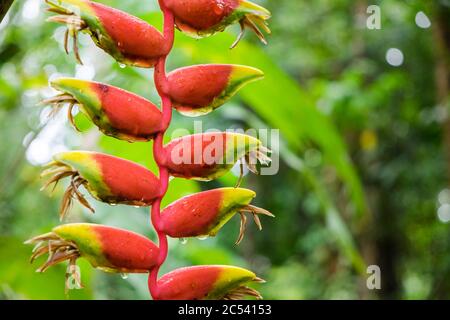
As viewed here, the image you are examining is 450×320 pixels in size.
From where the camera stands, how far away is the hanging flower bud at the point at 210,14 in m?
0.47

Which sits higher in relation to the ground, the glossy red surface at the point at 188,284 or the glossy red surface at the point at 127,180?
the glossy red surface at the point at 127,180

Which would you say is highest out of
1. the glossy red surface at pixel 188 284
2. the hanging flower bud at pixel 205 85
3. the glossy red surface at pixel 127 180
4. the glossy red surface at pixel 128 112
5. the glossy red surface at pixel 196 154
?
the hanging flower bud at pixel 205 85

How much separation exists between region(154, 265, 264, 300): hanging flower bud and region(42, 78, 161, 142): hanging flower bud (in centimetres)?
11

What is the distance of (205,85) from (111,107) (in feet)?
0.25

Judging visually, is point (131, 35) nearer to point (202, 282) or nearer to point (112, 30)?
point (112, 30)

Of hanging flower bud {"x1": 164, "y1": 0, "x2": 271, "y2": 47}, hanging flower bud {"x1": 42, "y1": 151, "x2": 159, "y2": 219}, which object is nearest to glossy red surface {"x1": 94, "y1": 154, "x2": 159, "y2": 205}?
hanging flower bud {"x1": 42, "y1": 151, "x2": 159, "y2": 219}

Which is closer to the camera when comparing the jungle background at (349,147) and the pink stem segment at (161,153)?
the pink stem segment at (161,153)

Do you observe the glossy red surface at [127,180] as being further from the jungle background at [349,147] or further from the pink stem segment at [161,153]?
the jungle background at [349,147]

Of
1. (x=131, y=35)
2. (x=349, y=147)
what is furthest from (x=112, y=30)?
(x=349, y=147)

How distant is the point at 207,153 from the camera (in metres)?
0.46

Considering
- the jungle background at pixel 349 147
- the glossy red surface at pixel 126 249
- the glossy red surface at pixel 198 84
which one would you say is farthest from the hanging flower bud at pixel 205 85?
the jungle background at pixel 349 147

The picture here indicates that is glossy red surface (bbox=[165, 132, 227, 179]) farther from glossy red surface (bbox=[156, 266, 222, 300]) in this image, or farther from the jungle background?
the jungle background

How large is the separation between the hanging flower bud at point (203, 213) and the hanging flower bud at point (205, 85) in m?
0.07

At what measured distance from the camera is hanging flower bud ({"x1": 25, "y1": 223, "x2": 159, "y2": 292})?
0.43 meters
